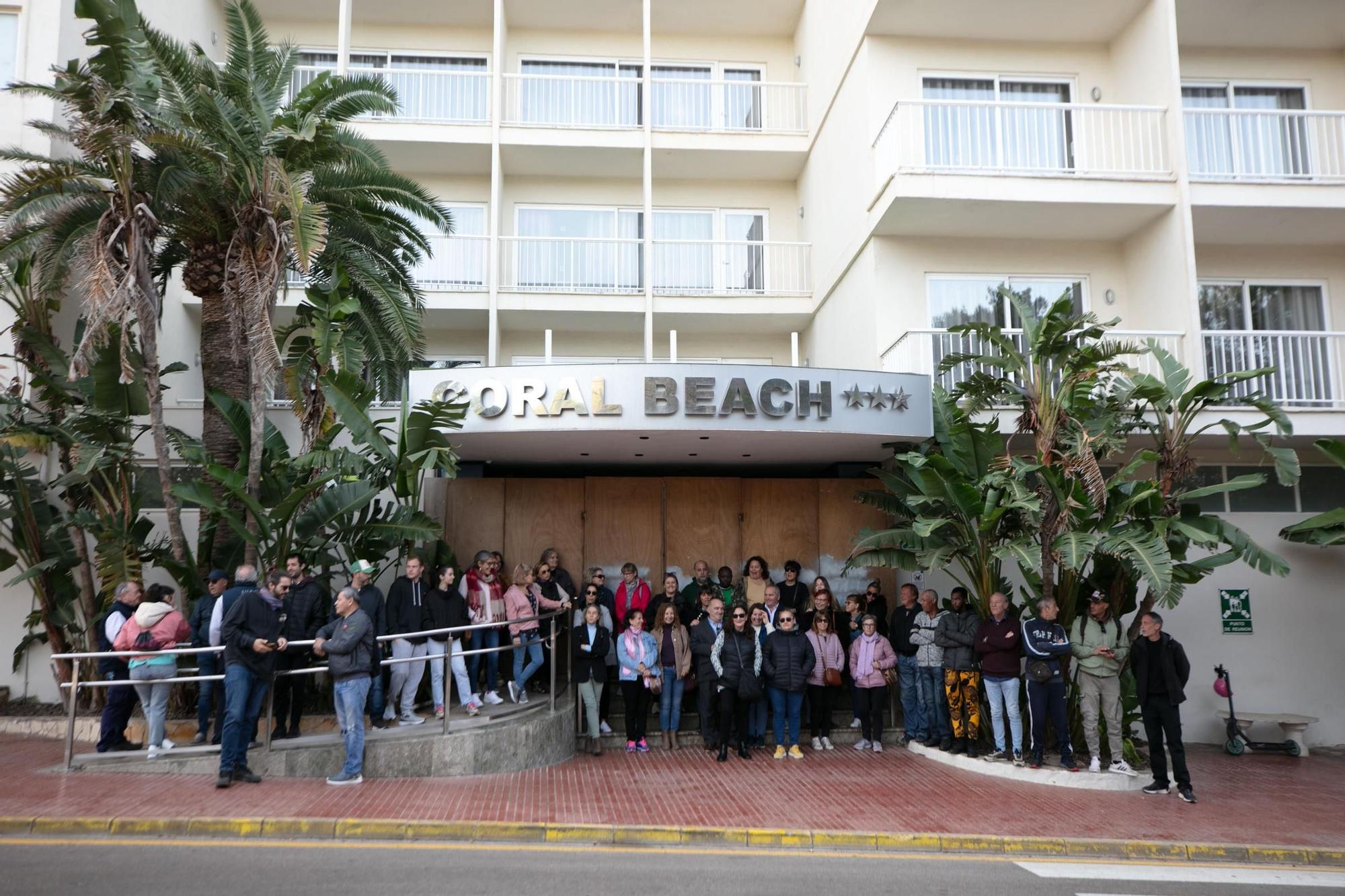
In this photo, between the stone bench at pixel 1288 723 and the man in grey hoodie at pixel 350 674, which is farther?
the stone bench at pixel 1288 723

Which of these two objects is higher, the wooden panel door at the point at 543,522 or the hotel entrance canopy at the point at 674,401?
the hotel entrance canopy at the point at 674,401

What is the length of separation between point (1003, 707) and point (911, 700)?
1.38 m

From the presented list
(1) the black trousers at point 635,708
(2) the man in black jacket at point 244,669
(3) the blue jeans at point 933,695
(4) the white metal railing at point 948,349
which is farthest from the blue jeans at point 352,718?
(4) the white metal railing at point 948,349

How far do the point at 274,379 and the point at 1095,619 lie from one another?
10378mm

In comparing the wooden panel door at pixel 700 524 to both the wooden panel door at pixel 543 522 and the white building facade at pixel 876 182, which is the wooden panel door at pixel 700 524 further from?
the wooden panel door at pixel 543 522

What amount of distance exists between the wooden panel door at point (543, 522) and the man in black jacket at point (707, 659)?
153 inches

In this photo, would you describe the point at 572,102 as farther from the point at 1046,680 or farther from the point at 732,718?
the point at 1046,680

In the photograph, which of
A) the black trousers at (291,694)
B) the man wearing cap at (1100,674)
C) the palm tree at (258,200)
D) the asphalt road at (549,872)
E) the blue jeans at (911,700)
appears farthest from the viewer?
the blue jeans at (911,700)

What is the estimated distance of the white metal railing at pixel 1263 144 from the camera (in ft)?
51.3

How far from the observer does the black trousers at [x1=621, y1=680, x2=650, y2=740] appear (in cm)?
1152

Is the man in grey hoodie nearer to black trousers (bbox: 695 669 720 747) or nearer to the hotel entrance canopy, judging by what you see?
the hotel entrance canopy

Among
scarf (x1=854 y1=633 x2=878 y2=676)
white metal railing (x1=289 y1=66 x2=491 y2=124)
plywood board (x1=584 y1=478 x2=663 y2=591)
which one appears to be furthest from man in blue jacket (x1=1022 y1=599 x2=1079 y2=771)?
white metal railing (x1=289 y1=66 x2=491 y2=124)

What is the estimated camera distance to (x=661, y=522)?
15102mm

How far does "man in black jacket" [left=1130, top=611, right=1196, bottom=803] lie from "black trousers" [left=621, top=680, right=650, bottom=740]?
5.66 meters
